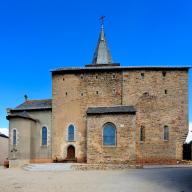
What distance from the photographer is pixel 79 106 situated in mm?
34281

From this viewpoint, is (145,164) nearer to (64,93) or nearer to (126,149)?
(126,149)

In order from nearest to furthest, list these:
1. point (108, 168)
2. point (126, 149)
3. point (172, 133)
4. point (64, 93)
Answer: point (108, 168)
point (126, 149)
point (172, 133)
point (64, 93)

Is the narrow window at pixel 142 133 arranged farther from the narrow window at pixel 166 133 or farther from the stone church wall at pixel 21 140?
the stone church wall at pixel 21 140

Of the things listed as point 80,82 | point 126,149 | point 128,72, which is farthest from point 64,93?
point 126,149

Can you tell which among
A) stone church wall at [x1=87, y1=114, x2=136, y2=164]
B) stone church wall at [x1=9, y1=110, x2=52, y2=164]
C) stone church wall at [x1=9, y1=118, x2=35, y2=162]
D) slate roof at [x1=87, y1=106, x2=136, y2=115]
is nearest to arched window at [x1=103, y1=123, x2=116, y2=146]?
stone church wall at [x1=87, y1=114, x2=136, y2=164]

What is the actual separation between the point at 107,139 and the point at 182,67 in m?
10.1

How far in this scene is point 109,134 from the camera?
30.7m

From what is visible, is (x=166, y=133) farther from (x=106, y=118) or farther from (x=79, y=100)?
(x=79, y=100)

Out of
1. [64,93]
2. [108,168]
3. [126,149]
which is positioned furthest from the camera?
[64,93]

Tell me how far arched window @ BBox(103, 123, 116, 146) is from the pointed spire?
31.5 feet

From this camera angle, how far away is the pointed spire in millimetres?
38344

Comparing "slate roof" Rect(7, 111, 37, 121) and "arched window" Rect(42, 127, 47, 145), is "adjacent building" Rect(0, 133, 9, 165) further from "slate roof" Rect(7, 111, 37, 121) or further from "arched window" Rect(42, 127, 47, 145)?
"arched window" Rect(42, 127, 47, 145)

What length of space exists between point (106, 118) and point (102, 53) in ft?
34.0

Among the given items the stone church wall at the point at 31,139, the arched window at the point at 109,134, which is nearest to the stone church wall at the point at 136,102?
the stone church wall at the point at 31,139
